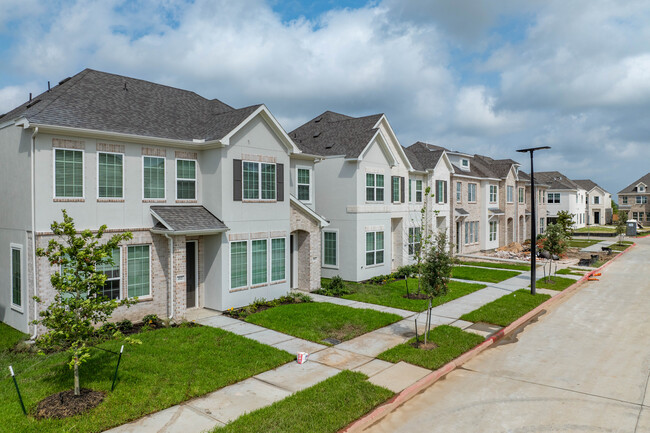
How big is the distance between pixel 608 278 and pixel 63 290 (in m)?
29.2

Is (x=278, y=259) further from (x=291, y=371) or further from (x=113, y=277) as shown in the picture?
(x=291, y=371)

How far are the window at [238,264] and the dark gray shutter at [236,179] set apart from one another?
1.87 metres

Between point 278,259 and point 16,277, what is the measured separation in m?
9.25

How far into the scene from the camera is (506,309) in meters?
17.6

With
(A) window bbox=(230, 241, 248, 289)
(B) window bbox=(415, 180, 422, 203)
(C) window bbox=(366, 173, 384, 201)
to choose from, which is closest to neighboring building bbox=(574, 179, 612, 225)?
(B) window bbox=(415, 180, 422, 203)

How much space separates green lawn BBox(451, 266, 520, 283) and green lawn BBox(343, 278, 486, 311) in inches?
83.3

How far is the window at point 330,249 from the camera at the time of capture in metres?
23.8

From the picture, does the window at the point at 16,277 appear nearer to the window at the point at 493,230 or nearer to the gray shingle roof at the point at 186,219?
the gray shingle roof at the point at 186,219

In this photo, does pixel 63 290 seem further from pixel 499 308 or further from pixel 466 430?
pixel 499 308

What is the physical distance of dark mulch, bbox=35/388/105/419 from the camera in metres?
8.15

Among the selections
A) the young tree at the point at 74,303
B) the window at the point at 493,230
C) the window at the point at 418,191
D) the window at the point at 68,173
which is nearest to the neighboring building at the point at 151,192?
the window at the point at 68,173

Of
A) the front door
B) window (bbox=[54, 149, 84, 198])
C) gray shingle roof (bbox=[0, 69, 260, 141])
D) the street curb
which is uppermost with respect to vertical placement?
gray shingle roof (bbox=[0, 69, 260, 141])

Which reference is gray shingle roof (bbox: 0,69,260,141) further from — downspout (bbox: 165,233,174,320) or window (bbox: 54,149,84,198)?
downspout (bbox: 165,233,174,320)

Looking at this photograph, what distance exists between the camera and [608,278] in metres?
26.6
